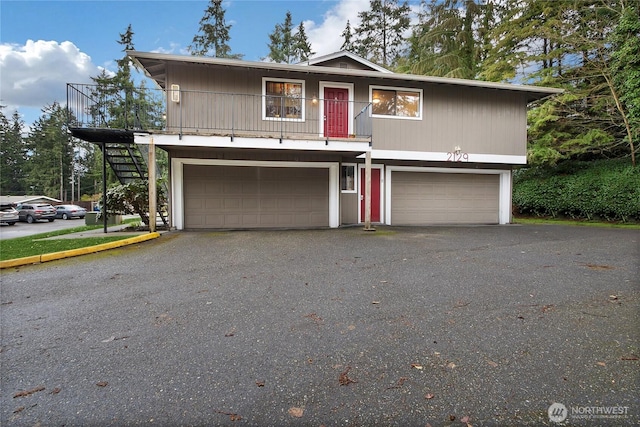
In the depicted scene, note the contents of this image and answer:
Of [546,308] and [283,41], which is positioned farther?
[283,41]

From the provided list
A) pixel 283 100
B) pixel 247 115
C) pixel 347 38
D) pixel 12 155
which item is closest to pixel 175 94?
pixel 247 115

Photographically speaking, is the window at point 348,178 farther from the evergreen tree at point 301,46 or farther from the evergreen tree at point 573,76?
the evergreen tree at point 301,46

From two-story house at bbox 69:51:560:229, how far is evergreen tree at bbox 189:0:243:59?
19.0 meters

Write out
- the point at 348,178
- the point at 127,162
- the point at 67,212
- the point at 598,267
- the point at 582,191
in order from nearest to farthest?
the point at 598,267
the point at 127,162
the point at 348,178
the point at 582,191
the point at 67,212

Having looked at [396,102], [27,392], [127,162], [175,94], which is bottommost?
[27,392]

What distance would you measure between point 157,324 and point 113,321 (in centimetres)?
51

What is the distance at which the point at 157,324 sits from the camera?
312 cm

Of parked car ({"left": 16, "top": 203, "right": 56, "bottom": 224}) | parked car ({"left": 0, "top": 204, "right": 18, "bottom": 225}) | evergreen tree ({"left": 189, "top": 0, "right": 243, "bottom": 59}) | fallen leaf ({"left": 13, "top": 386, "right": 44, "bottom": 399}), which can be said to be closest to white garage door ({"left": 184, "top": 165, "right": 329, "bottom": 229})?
fallen leaf ({"left": 13, "top": 386, "right": 44, "bottom": 399})

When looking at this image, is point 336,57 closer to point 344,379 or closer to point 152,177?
point 152,177

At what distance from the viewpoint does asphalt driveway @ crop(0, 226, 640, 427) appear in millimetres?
1914

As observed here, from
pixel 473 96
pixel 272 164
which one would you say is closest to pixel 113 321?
pixel 272 164

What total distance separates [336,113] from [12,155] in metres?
60.6

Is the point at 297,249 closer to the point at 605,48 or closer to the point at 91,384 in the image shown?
the point at 91,384

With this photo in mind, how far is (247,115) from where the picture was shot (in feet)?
32.8
